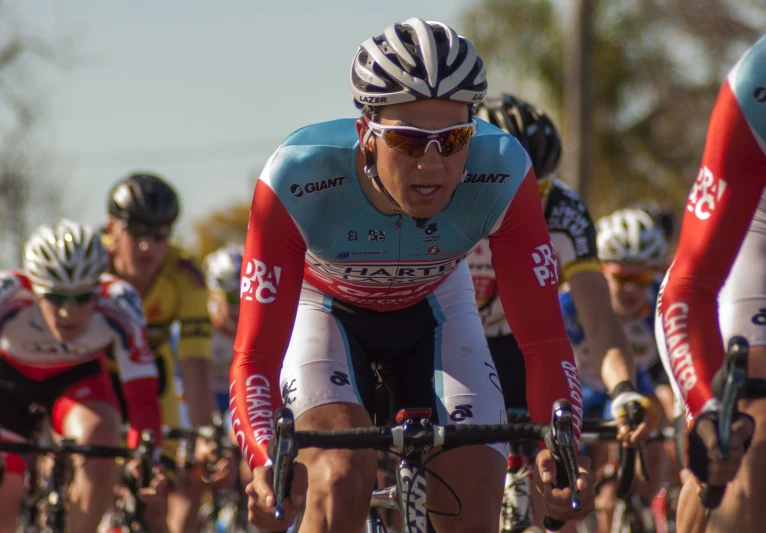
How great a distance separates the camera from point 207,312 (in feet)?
32.8

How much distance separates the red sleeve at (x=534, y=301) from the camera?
15.1 feet

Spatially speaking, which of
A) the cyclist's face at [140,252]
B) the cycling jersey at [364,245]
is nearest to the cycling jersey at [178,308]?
the cyclist's face at [140,252]

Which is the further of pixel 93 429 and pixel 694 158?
pixel 694 158

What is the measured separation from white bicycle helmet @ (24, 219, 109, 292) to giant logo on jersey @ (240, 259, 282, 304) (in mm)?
3792

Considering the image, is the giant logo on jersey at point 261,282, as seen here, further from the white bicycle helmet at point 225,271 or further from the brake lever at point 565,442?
the white bicycle helmet at point 225,271

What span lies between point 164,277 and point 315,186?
5557mm

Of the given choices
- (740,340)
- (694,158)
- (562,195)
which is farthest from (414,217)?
(694,158)

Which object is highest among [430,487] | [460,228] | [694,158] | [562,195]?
[694,158]

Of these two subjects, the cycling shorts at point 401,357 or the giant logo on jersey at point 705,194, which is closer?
the giant logo on jersey at point 705,194

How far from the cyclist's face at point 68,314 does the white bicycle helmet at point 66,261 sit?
0.27 ft

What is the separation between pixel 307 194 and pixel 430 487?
3.73 feet

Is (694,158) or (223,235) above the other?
(223,235)

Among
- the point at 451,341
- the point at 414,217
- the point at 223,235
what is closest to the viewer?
the point at 414,217

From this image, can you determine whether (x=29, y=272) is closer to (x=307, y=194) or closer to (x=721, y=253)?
(x=307, y=194)
